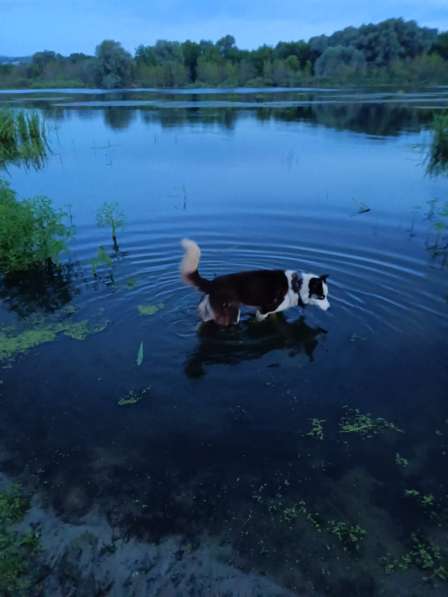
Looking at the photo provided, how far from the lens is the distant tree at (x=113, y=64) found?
96.9 m

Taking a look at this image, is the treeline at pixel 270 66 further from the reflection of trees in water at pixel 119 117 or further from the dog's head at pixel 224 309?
the dog's head at pixel 224 309

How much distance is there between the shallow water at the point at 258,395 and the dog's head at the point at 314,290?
0.55 meters

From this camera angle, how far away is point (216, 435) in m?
5.89

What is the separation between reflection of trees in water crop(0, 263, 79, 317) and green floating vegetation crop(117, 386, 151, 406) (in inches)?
140

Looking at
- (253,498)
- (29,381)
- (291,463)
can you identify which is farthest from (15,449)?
(291,463)

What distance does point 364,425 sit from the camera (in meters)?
6.03

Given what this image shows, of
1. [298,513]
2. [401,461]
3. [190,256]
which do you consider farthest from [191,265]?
[401,461]

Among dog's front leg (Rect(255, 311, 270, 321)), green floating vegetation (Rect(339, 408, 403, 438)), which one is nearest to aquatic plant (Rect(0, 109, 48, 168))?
dog's front leg (Rect(255, 311, 270, 321))

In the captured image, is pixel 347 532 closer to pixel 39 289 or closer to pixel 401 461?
pixel 401 461

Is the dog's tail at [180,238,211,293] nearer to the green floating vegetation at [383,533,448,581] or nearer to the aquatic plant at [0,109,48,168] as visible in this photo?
the green floating vegetation at [383,533,448,581]

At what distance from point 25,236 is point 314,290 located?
24.4 ft

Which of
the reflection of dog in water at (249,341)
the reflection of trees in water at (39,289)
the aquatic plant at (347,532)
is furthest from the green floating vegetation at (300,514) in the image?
the reflection of trees in water at (39,289)

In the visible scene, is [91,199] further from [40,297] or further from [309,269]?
[309,269]

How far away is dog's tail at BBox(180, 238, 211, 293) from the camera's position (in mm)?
7102
